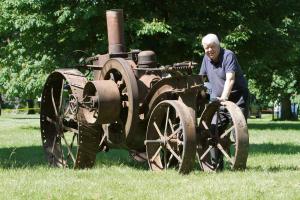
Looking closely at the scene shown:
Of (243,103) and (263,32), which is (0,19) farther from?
(243,103)

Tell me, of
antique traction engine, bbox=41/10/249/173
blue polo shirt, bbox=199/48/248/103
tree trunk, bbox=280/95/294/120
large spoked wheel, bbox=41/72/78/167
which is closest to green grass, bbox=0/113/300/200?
antique traction engine, bbox=41/10/249/173

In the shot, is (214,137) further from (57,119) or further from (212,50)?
(57,119)

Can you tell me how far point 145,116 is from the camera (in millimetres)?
8688

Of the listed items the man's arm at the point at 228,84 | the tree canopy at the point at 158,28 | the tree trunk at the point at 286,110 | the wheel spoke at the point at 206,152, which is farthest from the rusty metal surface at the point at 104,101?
the tree trunk at the point at 286,110

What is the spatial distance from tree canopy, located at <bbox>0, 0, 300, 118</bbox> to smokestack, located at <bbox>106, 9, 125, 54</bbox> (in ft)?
27.1

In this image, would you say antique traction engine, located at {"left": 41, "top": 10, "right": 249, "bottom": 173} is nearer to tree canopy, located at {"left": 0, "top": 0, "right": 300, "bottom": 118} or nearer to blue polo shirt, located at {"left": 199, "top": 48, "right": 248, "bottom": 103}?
blue polo shirt, located at {"left": 199, "top": 48, "right": 248, "bottom": 103}

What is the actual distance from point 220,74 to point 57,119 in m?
2.96

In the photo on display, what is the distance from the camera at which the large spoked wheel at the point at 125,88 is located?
840 centimetres

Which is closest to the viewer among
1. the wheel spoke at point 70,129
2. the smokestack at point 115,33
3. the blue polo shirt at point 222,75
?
the blue polo shirt at point 222,75

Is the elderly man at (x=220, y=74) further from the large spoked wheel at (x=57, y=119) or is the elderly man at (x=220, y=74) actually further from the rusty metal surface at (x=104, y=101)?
the large spoked wheel at (x=57, y=119)

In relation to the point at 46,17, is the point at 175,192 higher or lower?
lower

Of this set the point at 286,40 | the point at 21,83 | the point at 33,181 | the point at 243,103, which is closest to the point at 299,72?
the point at 286,40

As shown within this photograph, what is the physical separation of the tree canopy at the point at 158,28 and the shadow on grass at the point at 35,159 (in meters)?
6.42

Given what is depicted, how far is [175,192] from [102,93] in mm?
2561
